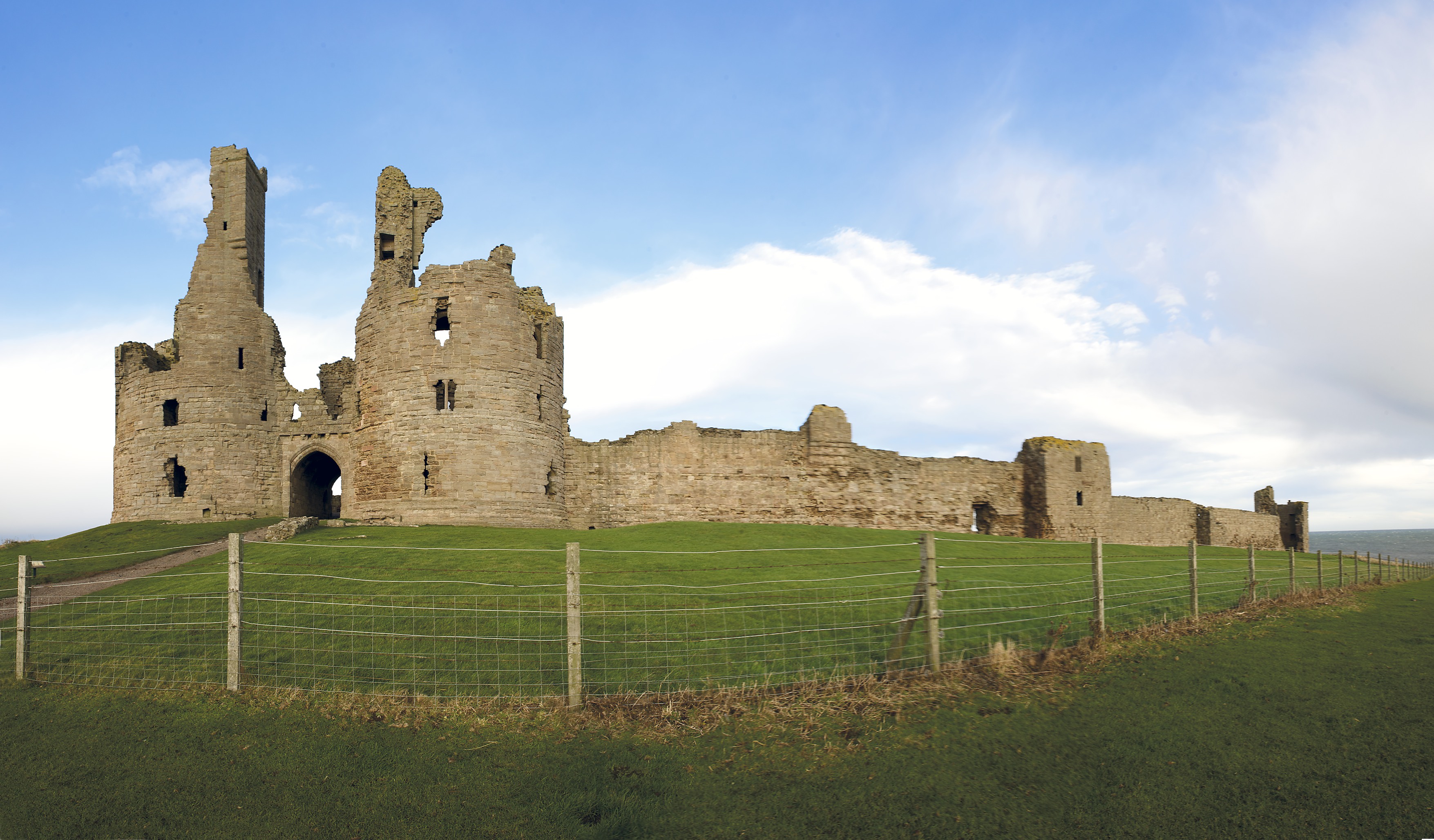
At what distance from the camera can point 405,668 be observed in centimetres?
882

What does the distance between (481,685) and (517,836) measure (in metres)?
3.06

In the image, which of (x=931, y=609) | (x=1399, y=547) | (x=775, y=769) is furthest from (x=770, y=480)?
(x=1399, y=547)

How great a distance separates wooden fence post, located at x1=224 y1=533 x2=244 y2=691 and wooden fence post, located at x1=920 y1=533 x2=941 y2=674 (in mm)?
7203

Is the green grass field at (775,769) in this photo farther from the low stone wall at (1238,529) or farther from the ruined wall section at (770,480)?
the low stone wall at (1238,529)

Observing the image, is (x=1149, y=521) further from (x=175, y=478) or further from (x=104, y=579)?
(x=175, y=478)

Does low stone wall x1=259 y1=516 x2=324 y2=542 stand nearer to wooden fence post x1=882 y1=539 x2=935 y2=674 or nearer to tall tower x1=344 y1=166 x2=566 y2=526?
tall tower x1=344 y1=166 x2=566 y2=526

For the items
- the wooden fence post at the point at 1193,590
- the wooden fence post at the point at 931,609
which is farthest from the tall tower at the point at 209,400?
the wooden fence post at the point at 1193,590

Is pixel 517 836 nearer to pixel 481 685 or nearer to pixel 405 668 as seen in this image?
Answer: pixel 481 685

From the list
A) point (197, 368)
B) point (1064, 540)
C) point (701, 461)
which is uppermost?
point (197, 368)

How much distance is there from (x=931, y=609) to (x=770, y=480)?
22.6 m

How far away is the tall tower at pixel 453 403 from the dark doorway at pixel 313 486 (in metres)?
3.67

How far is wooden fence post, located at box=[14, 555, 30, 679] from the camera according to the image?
909 cm

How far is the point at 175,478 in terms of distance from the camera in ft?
91.9

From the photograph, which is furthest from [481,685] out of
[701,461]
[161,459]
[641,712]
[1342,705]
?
[161,459]
